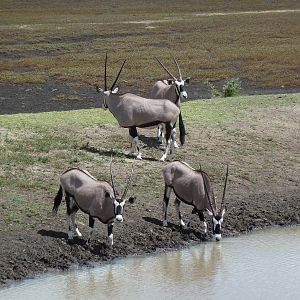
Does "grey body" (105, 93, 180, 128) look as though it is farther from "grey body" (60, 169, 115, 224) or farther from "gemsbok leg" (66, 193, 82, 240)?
"gemsbok leg" (66, 193, 82, 240)

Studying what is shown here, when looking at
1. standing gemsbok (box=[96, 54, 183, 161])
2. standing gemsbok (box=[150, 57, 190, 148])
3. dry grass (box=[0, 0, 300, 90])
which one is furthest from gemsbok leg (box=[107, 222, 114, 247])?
dry grass (box=[0, 0, 300, 90])

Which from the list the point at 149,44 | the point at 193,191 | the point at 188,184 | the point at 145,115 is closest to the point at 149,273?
the point at 193,191

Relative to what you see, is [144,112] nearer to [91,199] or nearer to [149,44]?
[91,199]

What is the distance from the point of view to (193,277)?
46.1ft

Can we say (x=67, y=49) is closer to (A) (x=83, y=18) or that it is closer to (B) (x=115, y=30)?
(B) (x=115, y=30)

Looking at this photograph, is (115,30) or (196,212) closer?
(196,212)

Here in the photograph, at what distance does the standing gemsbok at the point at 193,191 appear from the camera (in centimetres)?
1512

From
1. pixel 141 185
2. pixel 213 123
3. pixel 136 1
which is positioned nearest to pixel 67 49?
pixel 213 123

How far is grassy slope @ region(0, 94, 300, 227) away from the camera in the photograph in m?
16.8

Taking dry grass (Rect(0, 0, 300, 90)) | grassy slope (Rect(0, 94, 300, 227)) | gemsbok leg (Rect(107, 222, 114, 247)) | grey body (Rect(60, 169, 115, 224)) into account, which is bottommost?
dry grass (Rect(0, 0, 300, 90))

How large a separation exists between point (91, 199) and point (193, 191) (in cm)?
209

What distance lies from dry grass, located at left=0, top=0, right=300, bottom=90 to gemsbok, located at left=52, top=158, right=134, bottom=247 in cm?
2890

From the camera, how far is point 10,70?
164 ft

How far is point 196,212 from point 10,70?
117 ft
